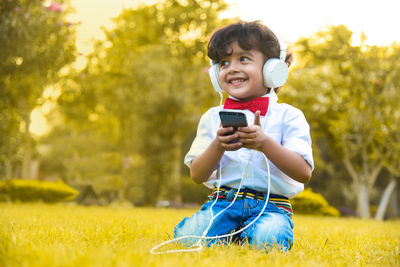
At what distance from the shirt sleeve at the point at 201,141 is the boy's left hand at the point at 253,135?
58cm

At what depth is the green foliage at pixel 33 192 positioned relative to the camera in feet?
34.8

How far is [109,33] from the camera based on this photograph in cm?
1395

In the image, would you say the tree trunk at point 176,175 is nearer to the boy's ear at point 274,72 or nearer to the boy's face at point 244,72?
the boy's face at point 244,72

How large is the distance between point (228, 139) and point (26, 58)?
324 inches

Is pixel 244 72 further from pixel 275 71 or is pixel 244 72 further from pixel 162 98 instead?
pixel 162 98

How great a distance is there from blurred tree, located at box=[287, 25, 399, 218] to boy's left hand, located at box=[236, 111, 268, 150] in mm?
10797

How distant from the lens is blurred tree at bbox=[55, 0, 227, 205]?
12.7m

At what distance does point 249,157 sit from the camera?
2.81 meters

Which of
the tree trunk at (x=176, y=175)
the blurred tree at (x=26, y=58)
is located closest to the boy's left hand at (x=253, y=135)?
the blurred tree at (x=26, y=58)

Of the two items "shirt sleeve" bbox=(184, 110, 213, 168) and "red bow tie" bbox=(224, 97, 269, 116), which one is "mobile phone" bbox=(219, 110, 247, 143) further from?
"shirt sleeve" bbox=(184, 110, 213, 168)

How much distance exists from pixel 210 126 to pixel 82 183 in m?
10.2

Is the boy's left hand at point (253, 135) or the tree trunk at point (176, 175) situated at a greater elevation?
the boy's left hand at point (253, 135)

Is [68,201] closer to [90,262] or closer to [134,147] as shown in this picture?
[134,147]

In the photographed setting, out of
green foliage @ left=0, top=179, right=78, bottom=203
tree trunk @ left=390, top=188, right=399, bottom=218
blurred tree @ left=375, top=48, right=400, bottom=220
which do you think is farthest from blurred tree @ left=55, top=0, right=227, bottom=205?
tree trunk @ left=390, top=188, right=399, bottom=218
